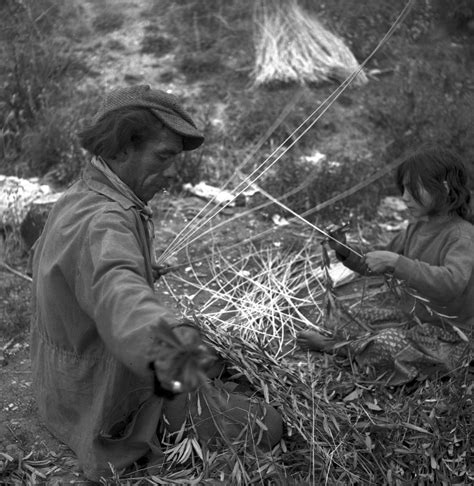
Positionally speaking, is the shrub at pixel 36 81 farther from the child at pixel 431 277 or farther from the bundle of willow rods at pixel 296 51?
the child at pixel 431 277

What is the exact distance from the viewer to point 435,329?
348 cm

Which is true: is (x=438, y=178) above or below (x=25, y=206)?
above

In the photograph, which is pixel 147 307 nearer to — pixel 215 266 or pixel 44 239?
pixel 44 239

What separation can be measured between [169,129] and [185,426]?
1036 millimetres

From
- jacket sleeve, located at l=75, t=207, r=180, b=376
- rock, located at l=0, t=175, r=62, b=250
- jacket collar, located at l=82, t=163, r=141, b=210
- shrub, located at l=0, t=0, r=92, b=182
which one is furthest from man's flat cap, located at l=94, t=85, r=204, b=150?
shrub, located at l=0, t=0, r=92, b=182

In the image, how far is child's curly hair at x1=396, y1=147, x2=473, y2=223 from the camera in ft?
11.2

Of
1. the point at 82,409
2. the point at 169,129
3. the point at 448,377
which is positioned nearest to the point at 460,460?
the point at 448,377

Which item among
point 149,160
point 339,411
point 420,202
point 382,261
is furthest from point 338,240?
point 149,160

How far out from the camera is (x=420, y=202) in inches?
137

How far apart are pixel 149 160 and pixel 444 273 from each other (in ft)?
4.44

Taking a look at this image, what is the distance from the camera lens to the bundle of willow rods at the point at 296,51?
21.4 ft

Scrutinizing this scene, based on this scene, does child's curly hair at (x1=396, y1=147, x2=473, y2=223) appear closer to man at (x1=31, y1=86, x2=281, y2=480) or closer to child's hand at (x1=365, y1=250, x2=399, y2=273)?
child's hand at (x1=365, y1=250, x2=399, y2=273)

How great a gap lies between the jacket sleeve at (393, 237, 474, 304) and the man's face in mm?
1178

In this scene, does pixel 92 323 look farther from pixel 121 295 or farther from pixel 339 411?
pixel 339 411
